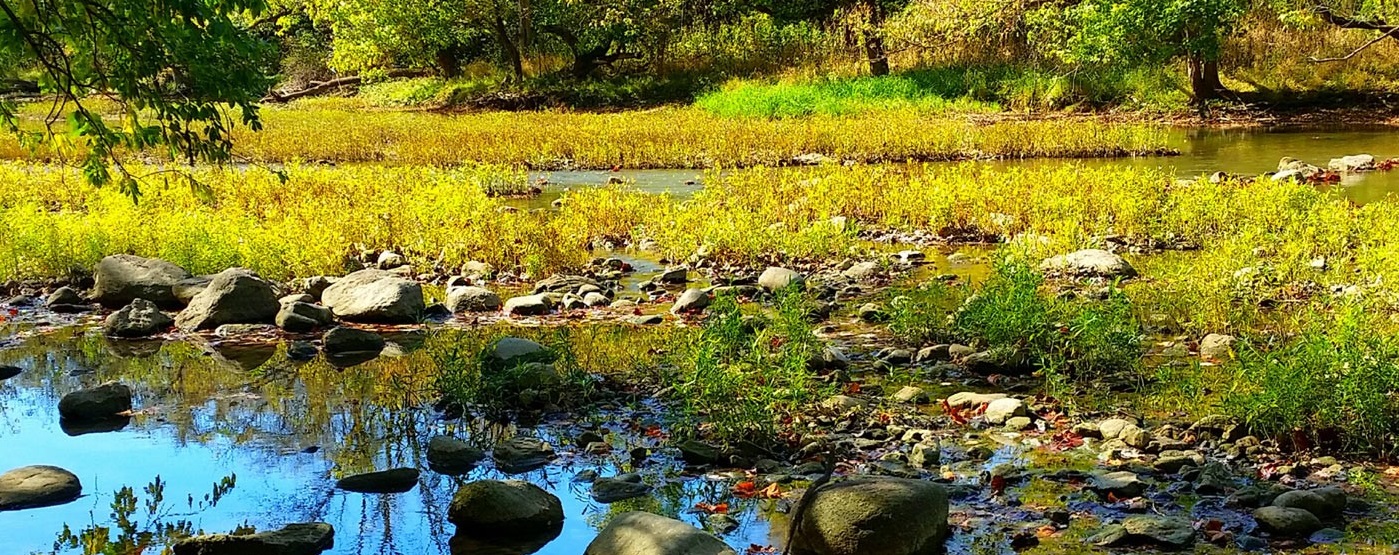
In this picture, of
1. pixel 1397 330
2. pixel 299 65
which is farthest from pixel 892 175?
pixel 299 65

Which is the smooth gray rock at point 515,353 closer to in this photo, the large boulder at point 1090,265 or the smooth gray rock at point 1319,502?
the smooth gray rock at point 1319,502

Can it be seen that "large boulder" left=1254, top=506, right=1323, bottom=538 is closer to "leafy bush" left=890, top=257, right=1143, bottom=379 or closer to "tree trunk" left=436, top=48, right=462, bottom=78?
"leafy bush" left=890, top=257, right=1143, bottom=379

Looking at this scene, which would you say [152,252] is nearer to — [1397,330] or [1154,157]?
[1397,330]

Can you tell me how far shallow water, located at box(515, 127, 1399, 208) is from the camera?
1573cm

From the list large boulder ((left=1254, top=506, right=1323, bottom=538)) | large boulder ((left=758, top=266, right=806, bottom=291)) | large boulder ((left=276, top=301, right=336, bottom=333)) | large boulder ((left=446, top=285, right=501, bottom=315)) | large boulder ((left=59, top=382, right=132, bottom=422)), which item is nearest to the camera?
large boulder ((left=1254, top=506, right=1323, bottom=538))

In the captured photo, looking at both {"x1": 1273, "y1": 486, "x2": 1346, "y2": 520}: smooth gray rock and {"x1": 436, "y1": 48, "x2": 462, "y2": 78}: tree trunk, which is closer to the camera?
{"x1": 1273, "y1": 486, "x2": 1346, "y2": 520}: smooth gray rock

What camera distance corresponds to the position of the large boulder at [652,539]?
4113mm

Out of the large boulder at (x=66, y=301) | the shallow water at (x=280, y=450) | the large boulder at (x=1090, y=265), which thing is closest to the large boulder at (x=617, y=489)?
the shallow water at (x=280, y=450)

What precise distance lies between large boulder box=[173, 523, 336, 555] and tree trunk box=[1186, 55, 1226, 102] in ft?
83.2

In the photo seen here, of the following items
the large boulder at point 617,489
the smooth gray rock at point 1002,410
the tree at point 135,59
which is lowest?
the smooth gray rock at point 1002,410

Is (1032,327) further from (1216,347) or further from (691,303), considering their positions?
(691,303)

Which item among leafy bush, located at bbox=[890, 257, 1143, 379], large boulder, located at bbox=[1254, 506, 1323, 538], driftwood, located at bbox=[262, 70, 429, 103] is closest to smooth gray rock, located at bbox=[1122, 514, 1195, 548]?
large boulder, located at bbox=[1254, 506, 1323, 538]

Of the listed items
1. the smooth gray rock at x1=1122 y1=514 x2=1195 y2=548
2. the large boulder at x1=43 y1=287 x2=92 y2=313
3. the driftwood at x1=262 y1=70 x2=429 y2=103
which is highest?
the driftwood at x1=262 y1=70 x2=429 y2=103

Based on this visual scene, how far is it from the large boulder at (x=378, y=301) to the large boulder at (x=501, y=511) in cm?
405
